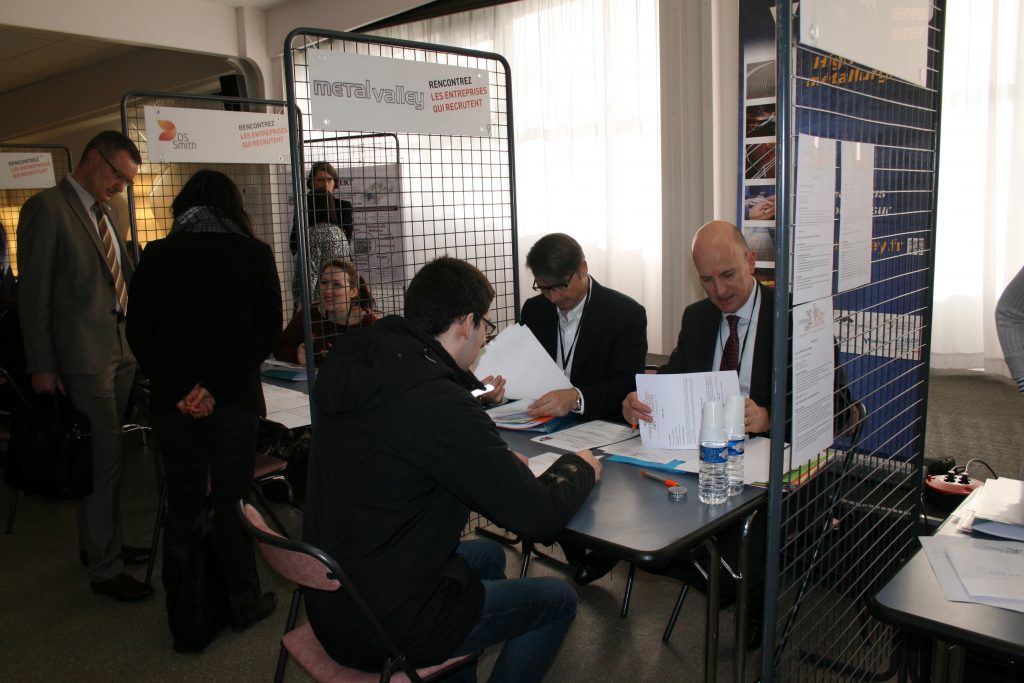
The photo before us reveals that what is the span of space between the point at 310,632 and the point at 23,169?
585 cm

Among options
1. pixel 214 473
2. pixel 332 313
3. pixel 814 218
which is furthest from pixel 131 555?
pixel 814 218

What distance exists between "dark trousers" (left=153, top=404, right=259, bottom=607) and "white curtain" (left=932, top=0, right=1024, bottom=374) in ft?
12.3

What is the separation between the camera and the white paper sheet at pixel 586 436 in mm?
2169

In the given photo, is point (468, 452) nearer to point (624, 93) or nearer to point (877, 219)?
point (877, 219)

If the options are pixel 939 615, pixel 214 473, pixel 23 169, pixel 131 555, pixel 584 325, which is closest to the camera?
pixel 939 615

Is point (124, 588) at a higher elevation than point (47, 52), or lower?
lower

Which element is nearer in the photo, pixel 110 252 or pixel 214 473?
pixel 214 473

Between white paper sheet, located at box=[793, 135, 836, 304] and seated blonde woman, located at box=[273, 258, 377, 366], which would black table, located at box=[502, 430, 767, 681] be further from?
seated blonde woman, located at box=[273, 258, 377, 366]

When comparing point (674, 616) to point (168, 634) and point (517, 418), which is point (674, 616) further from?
point (168, 634)

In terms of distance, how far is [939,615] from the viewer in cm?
126

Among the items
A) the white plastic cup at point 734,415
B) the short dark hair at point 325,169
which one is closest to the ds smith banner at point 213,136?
the short dark hair at point 325,169

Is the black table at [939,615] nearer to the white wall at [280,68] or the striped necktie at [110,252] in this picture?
the striped necktie at [110,252]

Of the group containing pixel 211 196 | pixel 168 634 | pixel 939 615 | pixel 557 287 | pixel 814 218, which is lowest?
pixel 168 634

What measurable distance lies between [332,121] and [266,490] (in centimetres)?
243
